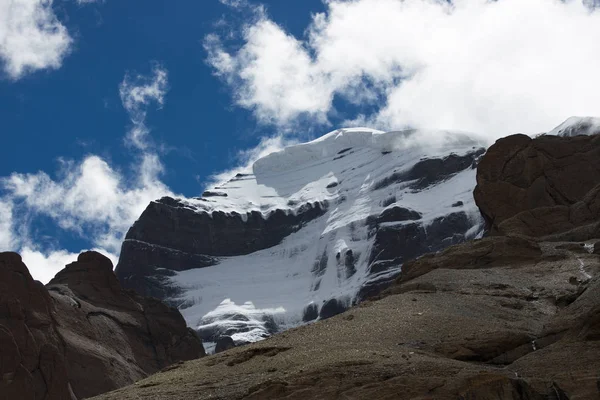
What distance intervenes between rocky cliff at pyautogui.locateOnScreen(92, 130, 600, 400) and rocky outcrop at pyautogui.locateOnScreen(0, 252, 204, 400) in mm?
26398

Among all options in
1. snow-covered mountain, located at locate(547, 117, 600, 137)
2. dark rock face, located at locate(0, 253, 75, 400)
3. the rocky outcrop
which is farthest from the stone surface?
snow-covered mountain, located at locate(547, 117, 600, 137)

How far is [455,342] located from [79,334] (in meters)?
51.2

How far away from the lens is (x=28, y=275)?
277ft

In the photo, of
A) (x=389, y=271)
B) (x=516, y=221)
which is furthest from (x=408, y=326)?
(x=389, y=271)

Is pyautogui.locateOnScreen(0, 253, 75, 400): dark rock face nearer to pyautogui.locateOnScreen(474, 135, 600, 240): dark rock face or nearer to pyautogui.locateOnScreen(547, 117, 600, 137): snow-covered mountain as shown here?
pyautogui.locateOnScreen(474, 135, 600, 240): dark rock face

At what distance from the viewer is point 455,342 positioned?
1575 inches

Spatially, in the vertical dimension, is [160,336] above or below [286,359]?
above

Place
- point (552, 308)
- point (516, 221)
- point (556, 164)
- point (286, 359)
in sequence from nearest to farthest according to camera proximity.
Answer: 1. point (286, 359)
2. point (552, 308)
3. point (516, 221)
4. point (556, 164)

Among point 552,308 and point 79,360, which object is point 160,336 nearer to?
point 79,360

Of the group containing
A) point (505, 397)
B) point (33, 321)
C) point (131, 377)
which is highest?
point (33, 321)

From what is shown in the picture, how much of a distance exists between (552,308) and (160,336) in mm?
54458

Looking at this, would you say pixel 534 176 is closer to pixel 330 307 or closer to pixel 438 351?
pixel 438 351

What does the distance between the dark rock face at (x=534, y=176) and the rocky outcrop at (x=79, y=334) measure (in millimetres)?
28415

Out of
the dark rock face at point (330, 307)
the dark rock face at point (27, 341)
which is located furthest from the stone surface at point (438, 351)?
the dark rock face at point (330, 307)
